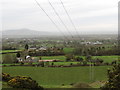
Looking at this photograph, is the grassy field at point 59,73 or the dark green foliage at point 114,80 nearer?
the dark green foliage at point 114,80

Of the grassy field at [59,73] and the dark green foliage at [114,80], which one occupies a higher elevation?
the dark green foliage at [114,80]

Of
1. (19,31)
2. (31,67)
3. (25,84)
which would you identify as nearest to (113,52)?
(31,67)

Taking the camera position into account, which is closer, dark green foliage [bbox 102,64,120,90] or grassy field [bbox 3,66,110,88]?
dark green foliage [bbox 102,64,120,90]

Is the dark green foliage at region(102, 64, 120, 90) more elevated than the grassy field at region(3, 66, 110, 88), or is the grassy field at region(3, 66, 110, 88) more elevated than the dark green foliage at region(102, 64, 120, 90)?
the dark green foliage at region(102, 64, 120, 90)

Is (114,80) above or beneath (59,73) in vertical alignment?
above

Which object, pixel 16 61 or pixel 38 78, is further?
pixel 16 61

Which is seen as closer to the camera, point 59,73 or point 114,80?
point 114,80

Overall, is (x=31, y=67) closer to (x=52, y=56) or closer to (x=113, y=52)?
(x=52, y=56)

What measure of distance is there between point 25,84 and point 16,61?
48.1ft

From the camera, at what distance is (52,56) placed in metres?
31.8

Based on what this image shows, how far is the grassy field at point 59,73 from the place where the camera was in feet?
65.5

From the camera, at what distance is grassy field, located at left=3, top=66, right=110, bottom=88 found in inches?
786

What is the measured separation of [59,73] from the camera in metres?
22.1

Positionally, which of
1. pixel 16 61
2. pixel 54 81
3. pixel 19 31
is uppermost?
pixel 19 31
